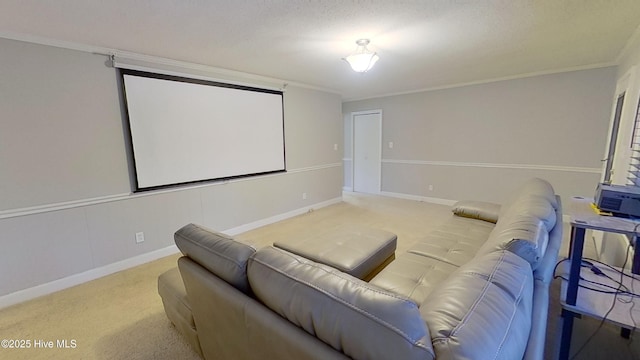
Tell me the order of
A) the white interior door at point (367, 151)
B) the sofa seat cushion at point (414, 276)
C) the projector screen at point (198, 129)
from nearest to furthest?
the sofa seat cushion at point (414, 276) < the projector screen at point (198, 129) < the white interior door at point (367, 151)

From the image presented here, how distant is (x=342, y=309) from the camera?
0.83 metres

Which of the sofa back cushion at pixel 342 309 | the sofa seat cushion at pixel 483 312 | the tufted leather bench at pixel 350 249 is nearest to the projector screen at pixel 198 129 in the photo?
the tufted leather bench at pixel 350 249

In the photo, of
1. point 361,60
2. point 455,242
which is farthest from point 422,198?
Result: point 361,60

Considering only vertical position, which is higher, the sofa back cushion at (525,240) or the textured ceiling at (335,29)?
the textured ceiling at (335,29)

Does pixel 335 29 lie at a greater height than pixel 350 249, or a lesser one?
greater

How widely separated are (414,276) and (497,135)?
401 cm

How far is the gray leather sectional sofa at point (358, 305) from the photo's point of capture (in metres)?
0.73

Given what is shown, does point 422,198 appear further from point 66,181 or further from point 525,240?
point 66,181

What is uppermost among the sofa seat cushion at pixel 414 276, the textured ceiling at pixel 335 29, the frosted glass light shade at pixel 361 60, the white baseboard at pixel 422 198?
the textured ceiling at pixel 335 29

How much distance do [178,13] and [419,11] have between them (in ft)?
5.56

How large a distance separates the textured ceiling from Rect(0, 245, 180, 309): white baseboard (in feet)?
6.97

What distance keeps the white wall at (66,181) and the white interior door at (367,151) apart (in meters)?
4.07

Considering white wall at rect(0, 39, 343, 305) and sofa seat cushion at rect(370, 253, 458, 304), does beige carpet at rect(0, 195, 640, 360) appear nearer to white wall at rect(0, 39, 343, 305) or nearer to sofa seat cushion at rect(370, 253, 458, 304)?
white wall at rect(0, 39, 343, 305)

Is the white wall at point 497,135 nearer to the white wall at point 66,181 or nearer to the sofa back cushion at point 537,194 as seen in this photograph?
the sofa back cushion at point 537,194
